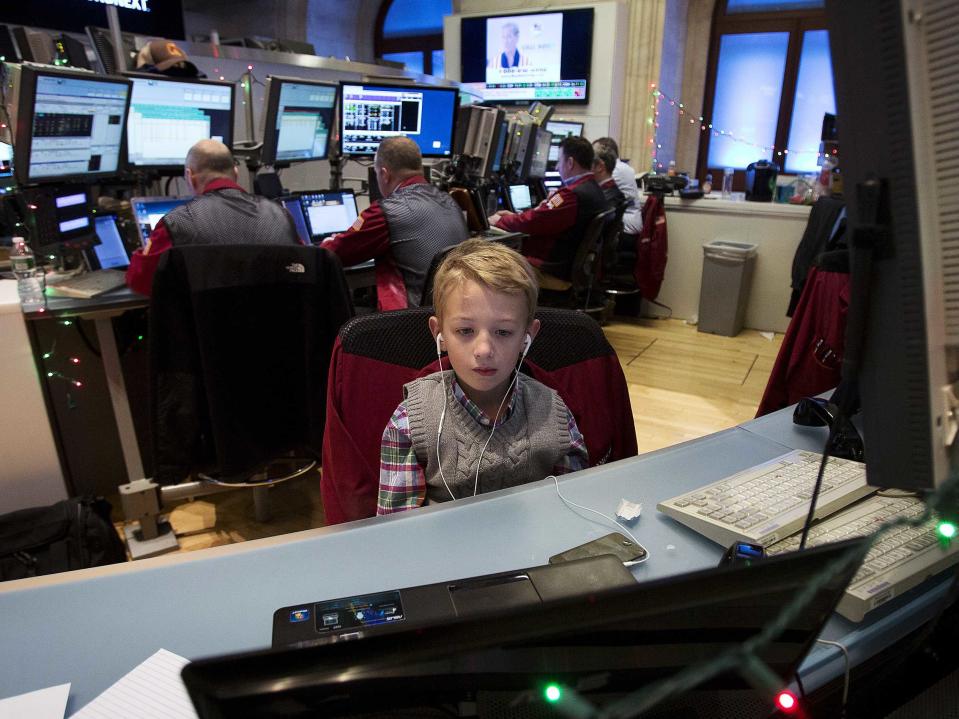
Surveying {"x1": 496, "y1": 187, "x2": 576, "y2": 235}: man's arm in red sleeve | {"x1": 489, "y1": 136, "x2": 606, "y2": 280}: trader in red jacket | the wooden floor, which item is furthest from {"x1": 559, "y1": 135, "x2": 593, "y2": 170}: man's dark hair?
the wooden floor

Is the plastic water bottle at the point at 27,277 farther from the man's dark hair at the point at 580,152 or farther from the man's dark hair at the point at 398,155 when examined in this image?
the man's dark hair at the point at 580,152

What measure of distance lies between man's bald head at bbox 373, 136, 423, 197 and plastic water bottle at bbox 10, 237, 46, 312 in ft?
4.59

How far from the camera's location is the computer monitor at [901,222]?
38 cm

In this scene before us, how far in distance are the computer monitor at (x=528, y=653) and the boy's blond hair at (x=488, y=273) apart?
77cm

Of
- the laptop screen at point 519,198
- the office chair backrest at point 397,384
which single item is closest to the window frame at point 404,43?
the laptop screen at point 519,198

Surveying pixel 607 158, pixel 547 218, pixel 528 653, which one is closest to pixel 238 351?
pixel 528 653

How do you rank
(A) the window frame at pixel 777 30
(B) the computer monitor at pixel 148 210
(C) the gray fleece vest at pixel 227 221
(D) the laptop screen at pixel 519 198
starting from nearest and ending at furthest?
(C) the gray fleece vest at pixel 227 221 < (B) the computer monitor at pixel 148 210 < (D) the laptop screen at pixel 519 198 < (A) the window frame at pixel 777 30

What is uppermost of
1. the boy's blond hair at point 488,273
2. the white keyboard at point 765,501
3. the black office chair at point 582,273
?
the boy's blond hair at point 488,273

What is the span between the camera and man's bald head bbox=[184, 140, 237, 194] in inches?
96.7

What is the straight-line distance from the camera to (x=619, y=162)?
5230 mm

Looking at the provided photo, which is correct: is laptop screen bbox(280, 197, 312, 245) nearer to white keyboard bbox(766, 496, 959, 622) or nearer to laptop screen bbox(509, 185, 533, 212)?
laptop screen bbox(509, 185, 533, 212)

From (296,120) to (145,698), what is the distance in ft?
9.54

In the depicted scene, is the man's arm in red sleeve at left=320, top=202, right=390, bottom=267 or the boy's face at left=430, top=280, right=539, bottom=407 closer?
the boy's face at left=430, top=280, right=539, bottom=407

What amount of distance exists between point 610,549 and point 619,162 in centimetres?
484
